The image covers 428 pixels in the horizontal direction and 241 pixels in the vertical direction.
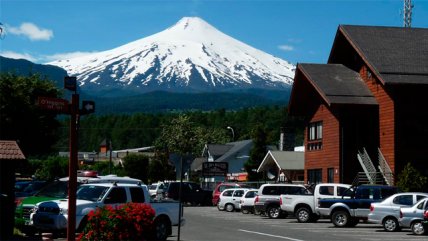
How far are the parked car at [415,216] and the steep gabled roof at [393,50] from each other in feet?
46.2

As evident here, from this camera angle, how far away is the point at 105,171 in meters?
92.9

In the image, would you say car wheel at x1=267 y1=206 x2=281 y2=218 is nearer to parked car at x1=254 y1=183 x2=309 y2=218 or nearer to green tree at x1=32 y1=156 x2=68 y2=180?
parked car at x1=254 y1=183 x2=309 y2=218

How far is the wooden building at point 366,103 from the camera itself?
41.3 m

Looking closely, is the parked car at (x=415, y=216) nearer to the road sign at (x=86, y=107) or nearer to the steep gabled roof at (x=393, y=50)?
the road sign at (x=86, y=107)

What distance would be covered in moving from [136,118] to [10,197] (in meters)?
155

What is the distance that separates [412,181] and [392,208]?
11.1 metres

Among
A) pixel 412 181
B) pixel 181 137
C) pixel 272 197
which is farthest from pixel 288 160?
pixel 181 137

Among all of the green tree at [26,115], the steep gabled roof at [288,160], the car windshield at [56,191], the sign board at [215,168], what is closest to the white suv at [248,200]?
the green tree at [26,115]

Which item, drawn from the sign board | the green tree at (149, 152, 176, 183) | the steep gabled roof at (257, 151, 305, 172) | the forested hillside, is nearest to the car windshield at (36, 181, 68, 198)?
the steep gabled roof at (257, 151, 305, 172)

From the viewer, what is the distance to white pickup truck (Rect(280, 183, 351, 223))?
33500 mm

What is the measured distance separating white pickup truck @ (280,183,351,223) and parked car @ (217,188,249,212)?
10.5m

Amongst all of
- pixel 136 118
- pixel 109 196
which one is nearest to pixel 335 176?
pixel 109 196

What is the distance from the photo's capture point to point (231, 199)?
44969mm

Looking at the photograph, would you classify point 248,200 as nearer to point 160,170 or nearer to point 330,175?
point 330,175
